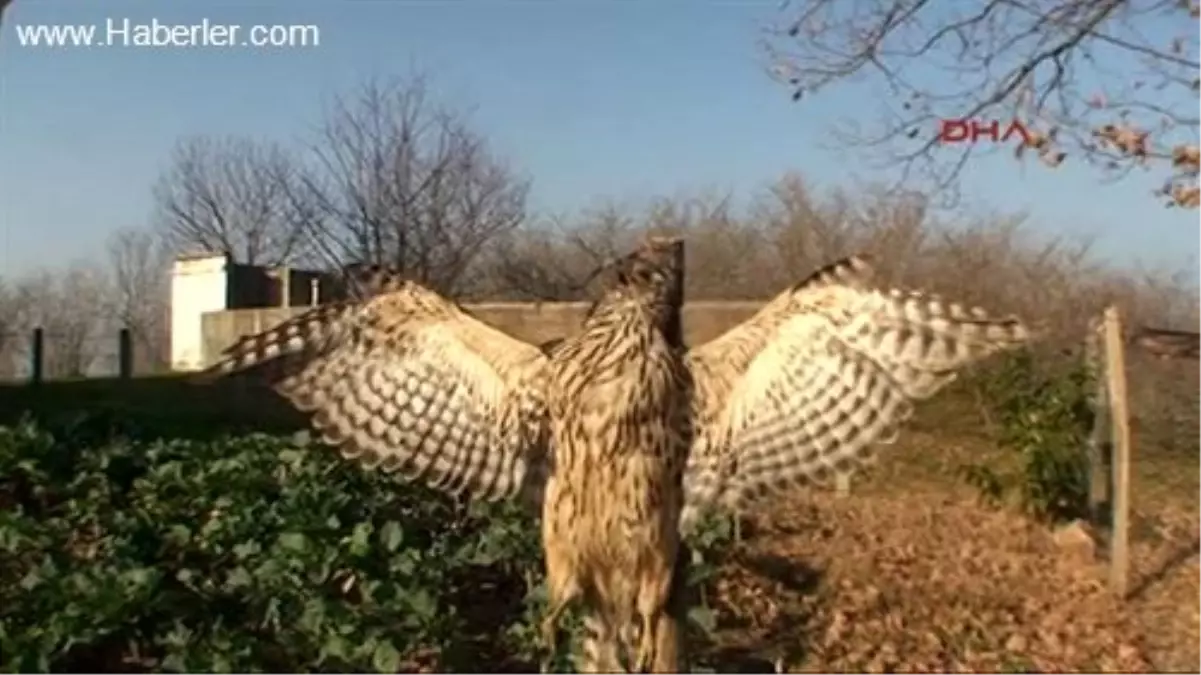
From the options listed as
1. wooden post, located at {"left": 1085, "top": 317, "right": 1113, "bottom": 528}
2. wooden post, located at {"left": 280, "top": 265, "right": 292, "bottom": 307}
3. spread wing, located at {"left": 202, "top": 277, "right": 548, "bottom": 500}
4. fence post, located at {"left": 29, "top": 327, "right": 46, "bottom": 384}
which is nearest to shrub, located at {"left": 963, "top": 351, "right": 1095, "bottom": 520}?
wooden post, located at {"left": 1085, "top": 317, "right": 1113, "bottom": 528}

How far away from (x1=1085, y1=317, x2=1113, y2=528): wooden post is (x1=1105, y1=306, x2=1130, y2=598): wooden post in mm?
920

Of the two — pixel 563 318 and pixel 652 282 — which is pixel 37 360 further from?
pixel 652 282

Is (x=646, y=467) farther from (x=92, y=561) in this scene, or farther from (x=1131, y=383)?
(x=1131, y=383)

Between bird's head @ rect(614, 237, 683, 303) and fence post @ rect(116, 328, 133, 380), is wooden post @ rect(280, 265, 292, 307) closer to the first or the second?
fence post @ rect(116, 328, 133, 380)

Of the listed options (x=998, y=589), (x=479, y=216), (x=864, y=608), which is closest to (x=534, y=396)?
(x=864, y=608)

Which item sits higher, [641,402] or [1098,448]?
[641,402]

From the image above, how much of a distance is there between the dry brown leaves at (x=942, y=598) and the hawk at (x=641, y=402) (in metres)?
2.42

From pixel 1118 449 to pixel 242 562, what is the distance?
5.01 meters

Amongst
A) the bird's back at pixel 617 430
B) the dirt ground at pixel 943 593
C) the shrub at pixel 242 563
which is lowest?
the dirt ground at pixel 943 593

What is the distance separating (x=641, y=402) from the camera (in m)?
4.14

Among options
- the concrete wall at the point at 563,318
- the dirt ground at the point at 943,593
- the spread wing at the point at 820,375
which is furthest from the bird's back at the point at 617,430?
the concrete wall at the point at 563,318

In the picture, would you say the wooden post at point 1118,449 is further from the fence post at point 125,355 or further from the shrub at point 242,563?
the fence post at point 125,355

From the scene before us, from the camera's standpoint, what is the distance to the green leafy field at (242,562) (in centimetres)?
557

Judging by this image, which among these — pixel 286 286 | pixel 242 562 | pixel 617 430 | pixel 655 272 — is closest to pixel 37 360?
pixel 286 286
